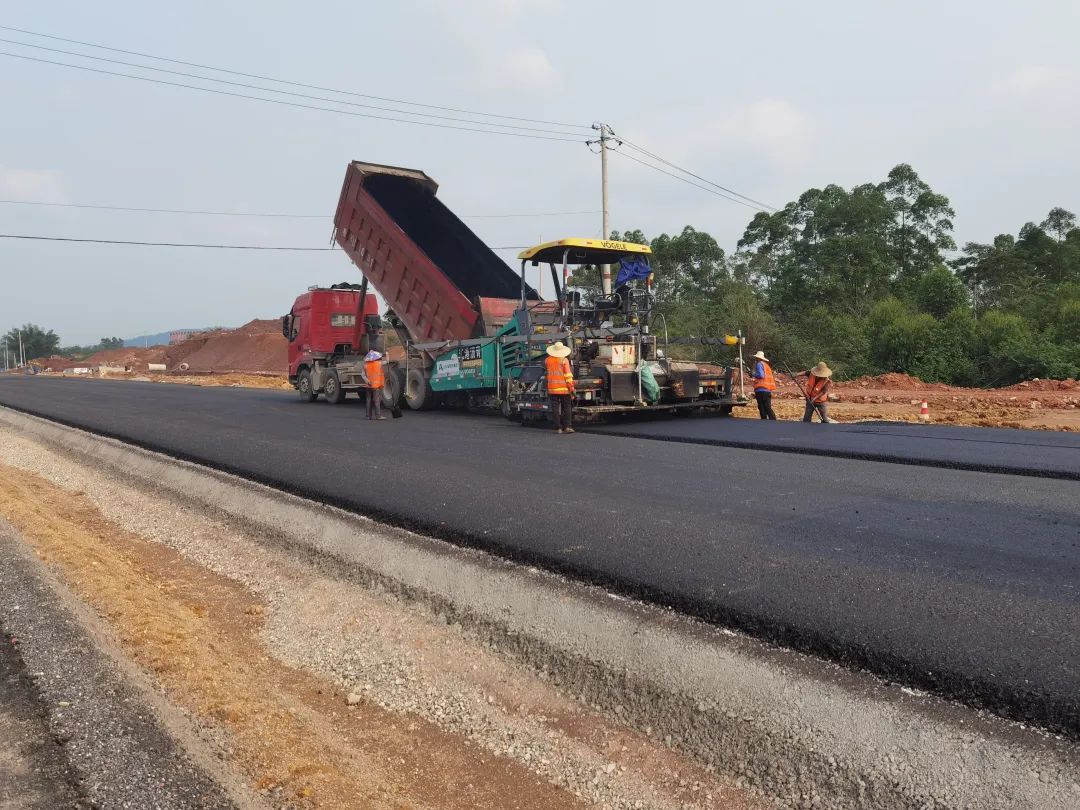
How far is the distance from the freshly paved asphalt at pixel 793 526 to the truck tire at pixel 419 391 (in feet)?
12.0

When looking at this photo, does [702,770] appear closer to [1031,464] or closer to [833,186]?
[1031,464]

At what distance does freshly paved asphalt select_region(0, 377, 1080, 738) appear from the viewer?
10.5ft

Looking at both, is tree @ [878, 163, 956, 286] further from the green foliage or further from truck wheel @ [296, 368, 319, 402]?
truck wheel @ [296, 368, 319, 402]

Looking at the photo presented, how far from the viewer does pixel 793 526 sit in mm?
4984

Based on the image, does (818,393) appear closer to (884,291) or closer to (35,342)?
(884,291)

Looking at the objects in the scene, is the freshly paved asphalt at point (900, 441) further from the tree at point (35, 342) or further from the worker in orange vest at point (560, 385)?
the tree at point (35, 342)

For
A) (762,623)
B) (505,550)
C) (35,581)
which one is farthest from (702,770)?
(35,581)

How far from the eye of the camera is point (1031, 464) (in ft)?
22.3

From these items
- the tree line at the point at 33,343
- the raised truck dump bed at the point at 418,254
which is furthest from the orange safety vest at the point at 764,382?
the tree line at the point at 33,343

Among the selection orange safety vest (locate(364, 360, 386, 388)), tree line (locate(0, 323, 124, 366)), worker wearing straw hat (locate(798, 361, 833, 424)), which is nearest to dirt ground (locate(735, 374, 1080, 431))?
worker wearing straw hat (locate(798, 361, 833, 424))

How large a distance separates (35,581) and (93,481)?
5129mm

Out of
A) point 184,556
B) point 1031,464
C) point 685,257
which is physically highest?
point 685,257

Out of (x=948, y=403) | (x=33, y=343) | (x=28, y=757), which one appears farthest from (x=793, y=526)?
(x=33, y=343)

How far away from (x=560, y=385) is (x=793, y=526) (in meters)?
5.26
